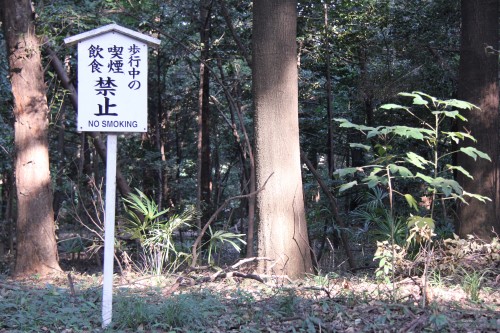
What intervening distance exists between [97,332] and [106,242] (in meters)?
0.86

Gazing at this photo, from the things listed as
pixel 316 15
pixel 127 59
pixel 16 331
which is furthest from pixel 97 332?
pixel 316 15

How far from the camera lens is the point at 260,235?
7.96 meters

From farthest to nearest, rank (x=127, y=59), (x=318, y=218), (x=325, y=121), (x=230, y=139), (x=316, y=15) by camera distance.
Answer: (x=230, y=139) < (x=325, y=121) < (x=316, y=15) < (x=318, y=218) < (x=127, y=59)

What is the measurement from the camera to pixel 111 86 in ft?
18.1

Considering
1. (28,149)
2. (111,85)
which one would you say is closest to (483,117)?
(111,85)

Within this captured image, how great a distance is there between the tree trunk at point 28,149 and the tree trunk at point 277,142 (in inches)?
145

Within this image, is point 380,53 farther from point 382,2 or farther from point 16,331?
point 16,331

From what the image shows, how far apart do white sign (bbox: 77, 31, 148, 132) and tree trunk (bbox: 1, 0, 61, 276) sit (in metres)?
3.92

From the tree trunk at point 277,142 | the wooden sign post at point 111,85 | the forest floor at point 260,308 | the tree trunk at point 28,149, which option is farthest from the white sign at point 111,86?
the tree trunk at point 28,149

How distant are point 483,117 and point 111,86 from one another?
651cm

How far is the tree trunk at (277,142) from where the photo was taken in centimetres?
789

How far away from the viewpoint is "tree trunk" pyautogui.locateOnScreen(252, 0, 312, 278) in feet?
25.9

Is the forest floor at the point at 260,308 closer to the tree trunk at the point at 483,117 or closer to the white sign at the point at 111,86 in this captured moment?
the white sign at the point at 111,86

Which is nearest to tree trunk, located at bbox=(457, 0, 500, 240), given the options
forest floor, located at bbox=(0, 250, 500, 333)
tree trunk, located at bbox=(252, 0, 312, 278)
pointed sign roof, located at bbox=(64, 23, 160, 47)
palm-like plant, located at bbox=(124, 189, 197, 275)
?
forest floor, located at bbox=(0, 250, 500, 333)
